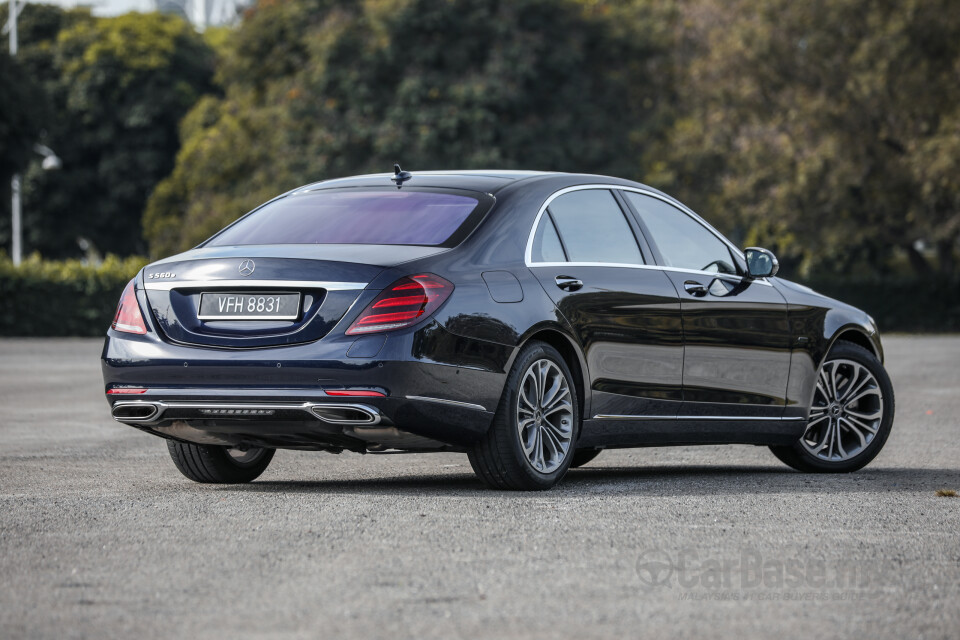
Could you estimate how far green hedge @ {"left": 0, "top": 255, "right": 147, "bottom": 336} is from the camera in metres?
41.9

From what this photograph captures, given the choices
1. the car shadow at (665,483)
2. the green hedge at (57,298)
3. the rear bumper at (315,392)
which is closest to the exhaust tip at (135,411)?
the rear bumper at (315,392)

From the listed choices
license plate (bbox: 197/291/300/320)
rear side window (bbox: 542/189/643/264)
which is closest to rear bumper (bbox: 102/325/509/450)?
license plate (bbox: 197/291/300/320)

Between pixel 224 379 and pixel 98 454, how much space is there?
388 centimetres

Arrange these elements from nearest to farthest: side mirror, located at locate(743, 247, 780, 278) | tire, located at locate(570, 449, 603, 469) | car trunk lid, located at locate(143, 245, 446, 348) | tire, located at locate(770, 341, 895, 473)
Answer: car trunk lid, located at locate(143, 245, 446, 348) → side mirror, located at locate(743, 247, 780, 278) → tire, located at locate(570, 449, 603, 469) → tire, located at locate(770, 341, 895, 473)

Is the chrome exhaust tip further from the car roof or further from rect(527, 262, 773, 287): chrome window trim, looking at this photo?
the car roof

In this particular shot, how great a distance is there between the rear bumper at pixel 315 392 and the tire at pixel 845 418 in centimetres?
279

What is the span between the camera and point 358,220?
27.6 ft

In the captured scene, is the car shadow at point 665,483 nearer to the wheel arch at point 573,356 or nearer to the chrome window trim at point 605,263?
the wheel arch at point 573,356

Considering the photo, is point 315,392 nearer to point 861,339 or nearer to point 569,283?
point 569,283

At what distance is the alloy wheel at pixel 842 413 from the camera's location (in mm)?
9930

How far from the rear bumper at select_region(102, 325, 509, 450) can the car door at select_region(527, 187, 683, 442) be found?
2.34 feet

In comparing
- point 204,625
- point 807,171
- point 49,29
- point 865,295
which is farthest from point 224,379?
point 49,29

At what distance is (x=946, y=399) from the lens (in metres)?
17.6

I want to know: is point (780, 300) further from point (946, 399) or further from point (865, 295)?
point (865, 295)
